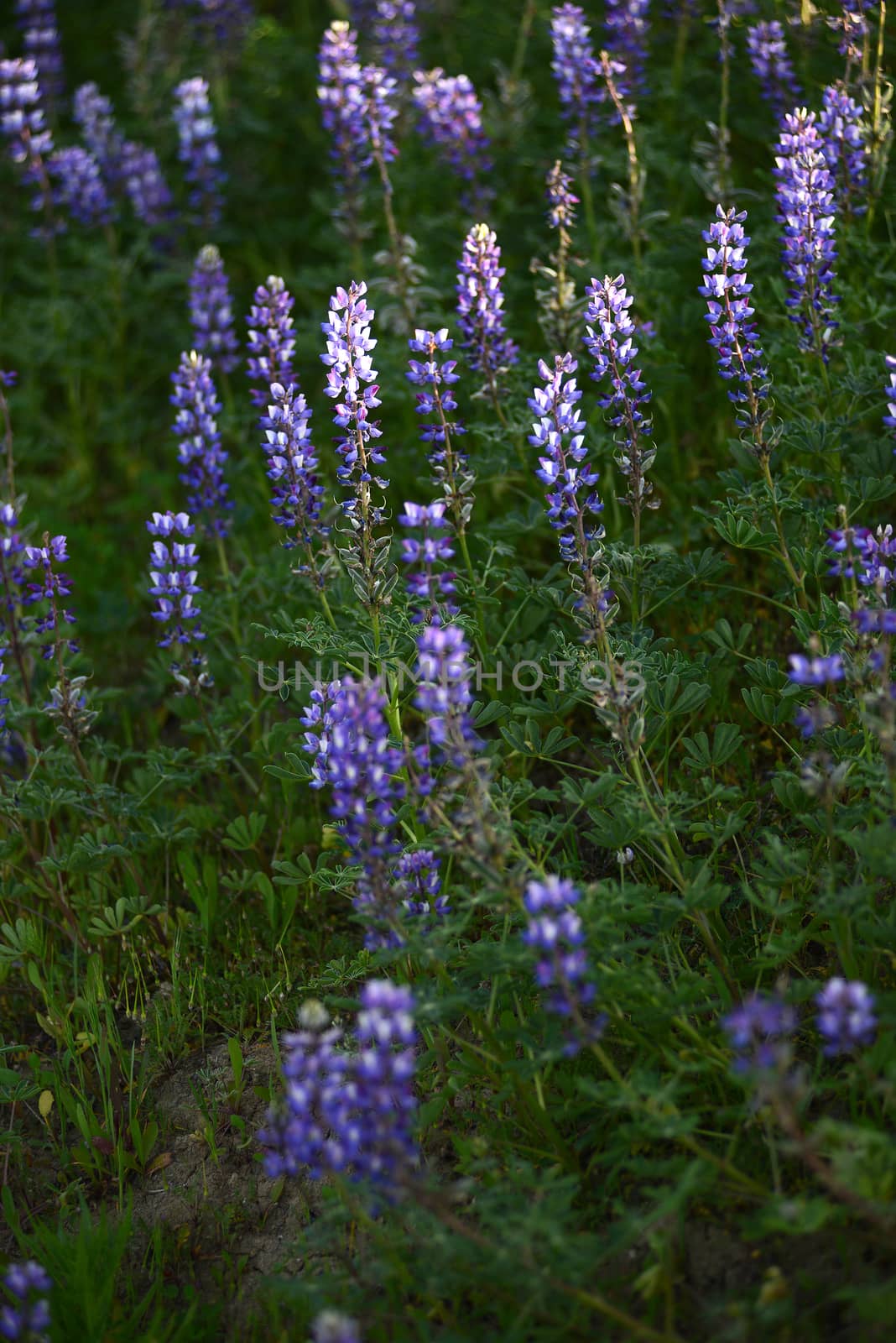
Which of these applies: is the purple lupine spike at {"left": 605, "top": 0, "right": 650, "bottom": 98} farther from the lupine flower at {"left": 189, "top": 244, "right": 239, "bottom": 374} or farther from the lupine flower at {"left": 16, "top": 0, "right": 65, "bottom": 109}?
the lupine flower at {"left": 16, "top": 0, "right": 65, "bottom": 109}

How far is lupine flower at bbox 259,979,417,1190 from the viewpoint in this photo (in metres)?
2.21

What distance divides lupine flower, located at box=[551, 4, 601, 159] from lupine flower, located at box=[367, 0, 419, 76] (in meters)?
1.29

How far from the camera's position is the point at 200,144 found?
20.7 feet

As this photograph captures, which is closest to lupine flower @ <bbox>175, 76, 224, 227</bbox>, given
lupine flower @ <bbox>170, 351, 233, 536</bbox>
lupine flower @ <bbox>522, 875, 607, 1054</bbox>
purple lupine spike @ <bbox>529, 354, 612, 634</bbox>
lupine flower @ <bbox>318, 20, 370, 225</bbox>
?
lupine flower @ <bbox>318, 20, 370, 225</bbox>

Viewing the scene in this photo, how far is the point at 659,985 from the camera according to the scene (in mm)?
2686

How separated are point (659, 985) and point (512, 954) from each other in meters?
0.35

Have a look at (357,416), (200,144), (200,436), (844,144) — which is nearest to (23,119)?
(200,144)

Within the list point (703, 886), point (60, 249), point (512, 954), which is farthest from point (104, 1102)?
point (60, 249)

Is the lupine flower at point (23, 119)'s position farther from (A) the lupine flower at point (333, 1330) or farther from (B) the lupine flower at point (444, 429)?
(A) the lupine flower at point (333, 1330)

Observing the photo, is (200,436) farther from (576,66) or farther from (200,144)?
(200,144)

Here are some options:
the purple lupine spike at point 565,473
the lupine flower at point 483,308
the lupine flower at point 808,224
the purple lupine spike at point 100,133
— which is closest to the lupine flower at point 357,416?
the purple lupine spike at point 565,473

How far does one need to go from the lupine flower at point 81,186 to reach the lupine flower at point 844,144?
3782 millimetres

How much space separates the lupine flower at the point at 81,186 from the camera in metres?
6.36

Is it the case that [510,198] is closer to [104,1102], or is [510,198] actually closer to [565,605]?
[565,605]
